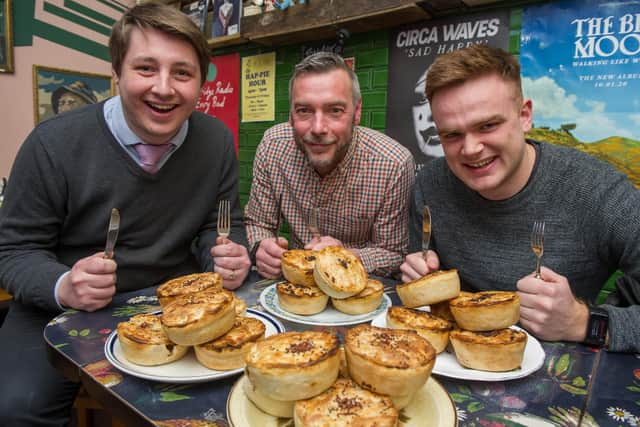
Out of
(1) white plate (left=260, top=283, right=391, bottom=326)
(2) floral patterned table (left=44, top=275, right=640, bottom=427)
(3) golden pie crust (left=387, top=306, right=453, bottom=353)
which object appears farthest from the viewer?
(1) white plate (left=260, top=283, right=391, bottom=326)

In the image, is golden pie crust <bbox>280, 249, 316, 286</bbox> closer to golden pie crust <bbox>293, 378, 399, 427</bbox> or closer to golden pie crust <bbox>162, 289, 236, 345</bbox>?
golden pie crust <bbox>162, 289, 236, 345</bbox>

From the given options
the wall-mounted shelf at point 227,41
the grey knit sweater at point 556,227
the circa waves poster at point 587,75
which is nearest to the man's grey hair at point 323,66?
the grey knit sweater at point 556,227

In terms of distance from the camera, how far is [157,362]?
0.92 metres

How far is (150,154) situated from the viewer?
182 centimetres

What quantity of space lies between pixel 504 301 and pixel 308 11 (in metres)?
2.85

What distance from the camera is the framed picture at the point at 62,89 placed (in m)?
4.10

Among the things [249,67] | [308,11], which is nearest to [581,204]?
[308,11]

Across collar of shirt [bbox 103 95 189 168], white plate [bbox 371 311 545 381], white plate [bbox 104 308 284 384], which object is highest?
collar of shirt [bbox 103 95 189 168]

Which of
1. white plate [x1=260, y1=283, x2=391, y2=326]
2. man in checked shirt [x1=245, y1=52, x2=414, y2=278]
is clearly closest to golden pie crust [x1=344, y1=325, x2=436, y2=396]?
white plate [x1=260, y1=283, x2=391, y2=326]

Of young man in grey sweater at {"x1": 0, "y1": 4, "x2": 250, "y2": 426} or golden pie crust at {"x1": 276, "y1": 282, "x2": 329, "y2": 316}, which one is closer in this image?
golden pie crust at {"x1": 276, "y1": 282, "x2": 329, "y2": 316}

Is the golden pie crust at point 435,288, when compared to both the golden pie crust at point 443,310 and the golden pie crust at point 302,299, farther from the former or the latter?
the golden pie crust at point 302,299

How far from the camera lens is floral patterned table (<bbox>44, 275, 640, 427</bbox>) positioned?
0.78m

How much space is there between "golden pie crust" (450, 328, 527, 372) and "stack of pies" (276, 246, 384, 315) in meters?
0.37

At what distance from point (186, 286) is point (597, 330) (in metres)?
1.17
